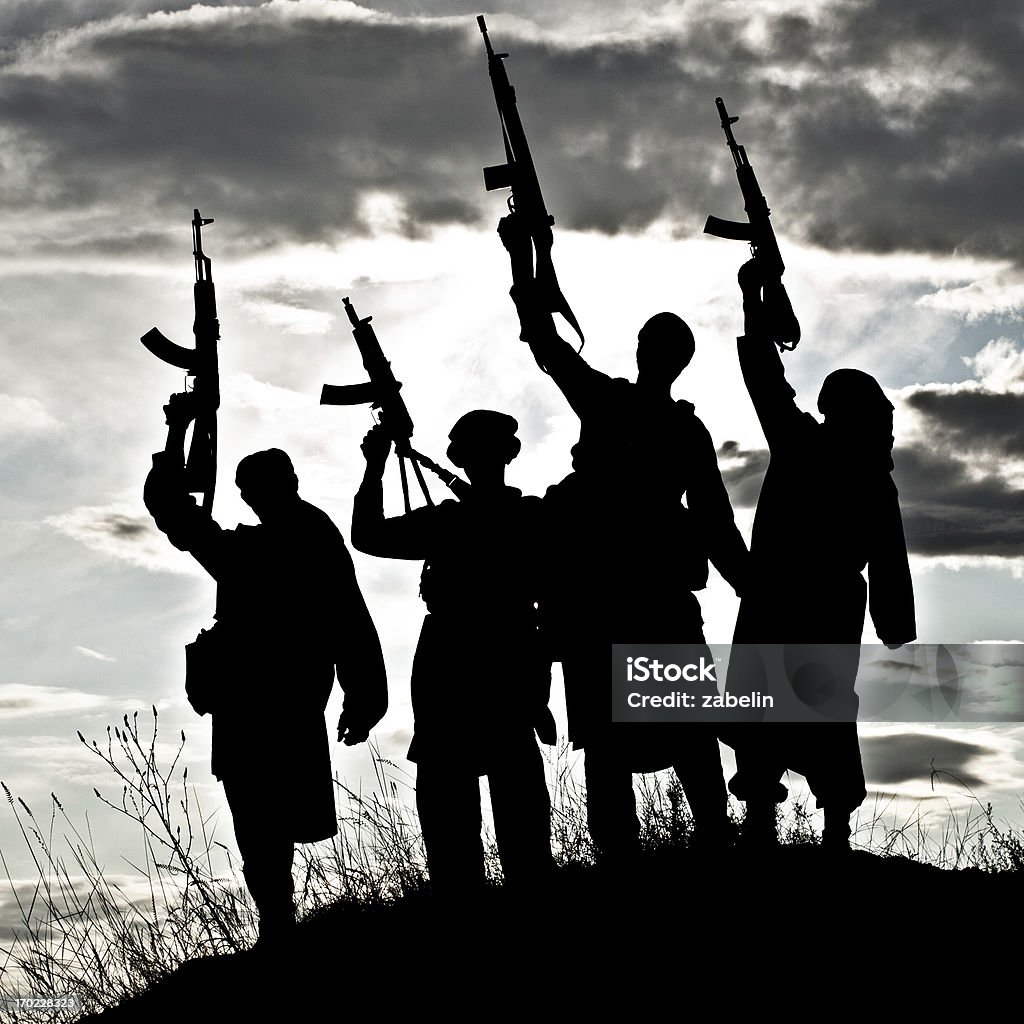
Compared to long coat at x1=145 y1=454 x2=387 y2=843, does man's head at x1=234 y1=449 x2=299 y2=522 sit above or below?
above

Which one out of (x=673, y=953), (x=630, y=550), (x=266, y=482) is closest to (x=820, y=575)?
(x=630, y=550)

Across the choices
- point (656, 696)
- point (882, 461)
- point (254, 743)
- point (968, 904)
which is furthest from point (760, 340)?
point (254, 743)

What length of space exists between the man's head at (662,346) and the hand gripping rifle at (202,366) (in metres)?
2.41

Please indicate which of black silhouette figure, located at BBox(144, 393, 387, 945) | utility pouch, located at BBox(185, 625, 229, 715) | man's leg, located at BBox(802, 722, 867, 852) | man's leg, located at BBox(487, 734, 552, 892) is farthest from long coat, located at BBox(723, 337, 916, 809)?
utility pouch, located at BBox(185, 625, 229, 715)

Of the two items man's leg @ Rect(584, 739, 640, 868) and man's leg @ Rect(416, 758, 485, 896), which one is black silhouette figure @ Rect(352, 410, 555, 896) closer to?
man's leg @ Rect(416, 758, 485, 896)

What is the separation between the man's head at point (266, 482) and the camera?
232 inches

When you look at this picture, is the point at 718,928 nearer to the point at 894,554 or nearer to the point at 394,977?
the point at 394,977

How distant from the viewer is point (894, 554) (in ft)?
17.8

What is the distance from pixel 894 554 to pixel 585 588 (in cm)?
139

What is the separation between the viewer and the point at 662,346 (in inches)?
207

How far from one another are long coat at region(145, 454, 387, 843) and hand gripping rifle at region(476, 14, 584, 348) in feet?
4.90

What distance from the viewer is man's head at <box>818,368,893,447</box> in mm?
5461

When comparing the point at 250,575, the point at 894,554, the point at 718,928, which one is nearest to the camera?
the point at 718,928

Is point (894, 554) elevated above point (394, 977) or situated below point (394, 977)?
above
